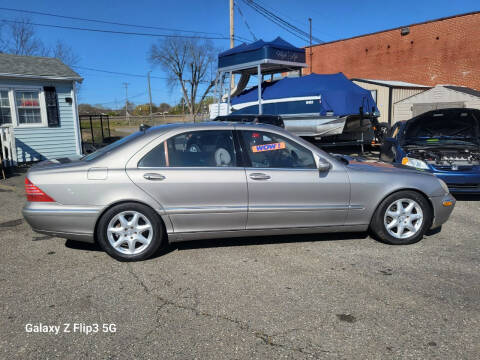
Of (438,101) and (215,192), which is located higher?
(438,101)

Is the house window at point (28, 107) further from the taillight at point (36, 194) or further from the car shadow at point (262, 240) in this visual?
the car shadow at point (262, 240)

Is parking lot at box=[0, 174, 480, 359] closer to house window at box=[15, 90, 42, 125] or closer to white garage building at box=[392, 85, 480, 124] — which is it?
house window at box=[15, 90, 42, 125]

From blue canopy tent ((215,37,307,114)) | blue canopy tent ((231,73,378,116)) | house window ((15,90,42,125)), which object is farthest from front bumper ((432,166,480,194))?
house window ((15,90,42,125))

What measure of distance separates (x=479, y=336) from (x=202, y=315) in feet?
6.54

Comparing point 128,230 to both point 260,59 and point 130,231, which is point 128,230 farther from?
point 260,59

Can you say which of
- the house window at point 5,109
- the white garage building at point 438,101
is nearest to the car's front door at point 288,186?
the house window at point 5,109

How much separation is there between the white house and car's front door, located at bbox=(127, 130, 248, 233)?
29.3 ft

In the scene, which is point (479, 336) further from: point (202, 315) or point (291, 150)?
point (291, 150)

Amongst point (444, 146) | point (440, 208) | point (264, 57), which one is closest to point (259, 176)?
point (440, 208)

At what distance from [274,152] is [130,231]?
1.78 meters

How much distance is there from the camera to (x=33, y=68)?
12.6 m

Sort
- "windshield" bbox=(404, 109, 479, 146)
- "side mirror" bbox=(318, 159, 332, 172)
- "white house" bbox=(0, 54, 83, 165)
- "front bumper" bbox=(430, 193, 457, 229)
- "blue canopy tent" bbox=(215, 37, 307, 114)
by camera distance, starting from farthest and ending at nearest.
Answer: "blue canopy tent" bbox=(215, 37, 307, 114) < "white house" bbox=(0, 54, 83, 165) < "windshield" bbox=(404, 109, 479, 146) < "front bumper" bbox=(430, 193, 457, 229) < "side mirror" bbox=(318, 159, 332, 172)

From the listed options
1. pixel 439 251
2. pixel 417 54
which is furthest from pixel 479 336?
pixel 417 54

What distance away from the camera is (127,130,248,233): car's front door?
403 cm
